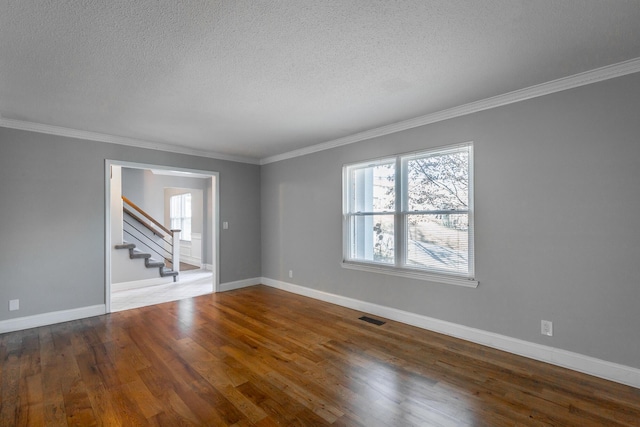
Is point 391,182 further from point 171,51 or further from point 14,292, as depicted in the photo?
point 14,292

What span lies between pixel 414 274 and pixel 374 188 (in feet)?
4.30

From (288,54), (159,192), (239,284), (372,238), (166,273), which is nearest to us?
(288,54)

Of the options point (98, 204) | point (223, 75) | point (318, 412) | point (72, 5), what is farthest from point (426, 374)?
point (98, 204)

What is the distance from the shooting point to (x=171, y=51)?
222 centimetres

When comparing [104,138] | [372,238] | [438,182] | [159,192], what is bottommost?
[372,238]

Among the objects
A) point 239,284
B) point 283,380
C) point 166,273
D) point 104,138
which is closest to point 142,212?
point 166,273

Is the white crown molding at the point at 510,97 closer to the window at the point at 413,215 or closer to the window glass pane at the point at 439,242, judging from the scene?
the window at the point at 413,215

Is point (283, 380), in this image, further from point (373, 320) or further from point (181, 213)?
point (181, 213)

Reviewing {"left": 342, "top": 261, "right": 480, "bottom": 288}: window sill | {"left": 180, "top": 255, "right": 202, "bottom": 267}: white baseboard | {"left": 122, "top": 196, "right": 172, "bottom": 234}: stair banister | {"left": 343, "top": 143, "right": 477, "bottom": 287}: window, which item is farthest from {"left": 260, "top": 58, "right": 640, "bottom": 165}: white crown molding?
{"left": 180, "top": 255, "right": 202, "bottom": 267}: white baseboard

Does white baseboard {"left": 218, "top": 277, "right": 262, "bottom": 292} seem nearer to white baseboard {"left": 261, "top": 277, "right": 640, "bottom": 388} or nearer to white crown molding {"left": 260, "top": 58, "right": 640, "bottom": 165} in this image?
white baseboard {"left": 261, "top": 277, "right": 640, "bottom": 388}

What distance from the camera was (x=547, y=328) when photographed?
2801mm

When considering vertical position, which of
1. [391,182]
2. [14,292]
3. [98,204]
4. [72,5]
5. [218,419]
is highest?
[72,5]

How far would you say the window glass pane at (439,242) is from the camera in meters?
3.39

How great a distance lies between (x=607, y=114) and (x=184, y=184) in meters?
8.17
